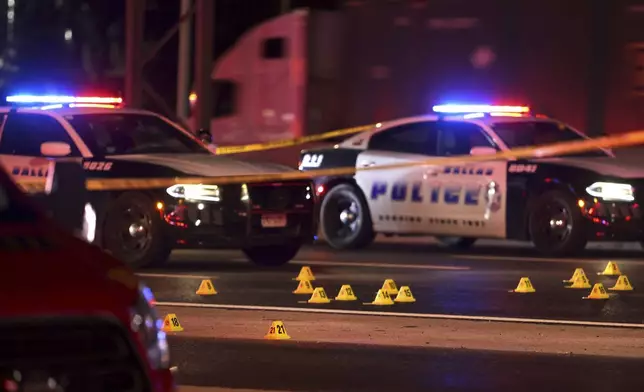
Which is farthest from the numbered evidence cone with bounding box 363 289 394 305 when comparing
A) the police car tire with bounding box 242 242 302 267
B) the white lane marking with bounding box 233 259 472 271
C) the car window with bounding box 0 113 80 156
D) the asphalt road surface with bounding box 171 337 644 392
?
the car window with bounding box 0 113 80 156

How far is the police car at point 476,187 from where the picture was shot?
1577cm

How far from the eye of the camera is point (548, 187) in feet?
52.7

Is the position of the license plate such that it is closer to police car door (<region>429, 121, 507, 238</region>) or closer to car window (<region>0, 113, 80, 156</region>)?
car window (<region>0, 113, 80, 156</region>)

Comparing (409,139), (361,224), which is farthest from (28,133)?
(409,139)

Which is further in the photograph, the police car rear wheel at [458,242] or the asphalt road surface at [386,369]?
the police car rear wheel at [458,242]

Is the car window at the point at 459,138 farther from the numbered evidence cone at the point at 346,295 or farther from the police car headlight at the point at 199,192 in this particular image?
the numbered evidence cone at the point at 346,295

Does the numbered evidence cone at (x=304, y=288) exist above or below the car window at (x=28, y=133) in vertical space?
below

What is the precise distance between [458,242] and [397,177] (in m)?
1.43

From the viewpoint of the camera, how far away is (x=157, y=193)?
14.5m

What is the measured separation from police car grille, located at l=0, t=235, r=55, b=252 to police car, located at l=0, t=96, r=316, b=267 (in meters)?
8.95

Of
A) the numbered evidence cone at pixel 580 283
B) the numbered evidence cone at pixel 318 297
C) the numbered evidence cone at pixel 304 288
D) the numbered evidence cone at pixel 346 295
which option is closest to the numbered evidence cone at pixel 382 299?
the numbered evidence cone at pixel 346 295

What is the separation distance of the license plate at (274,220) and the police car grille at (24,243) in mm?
9091

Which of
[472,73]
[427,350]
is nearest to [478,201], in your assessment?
[472,73]

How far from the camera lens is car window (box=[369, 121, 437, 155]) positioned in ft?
56.7
